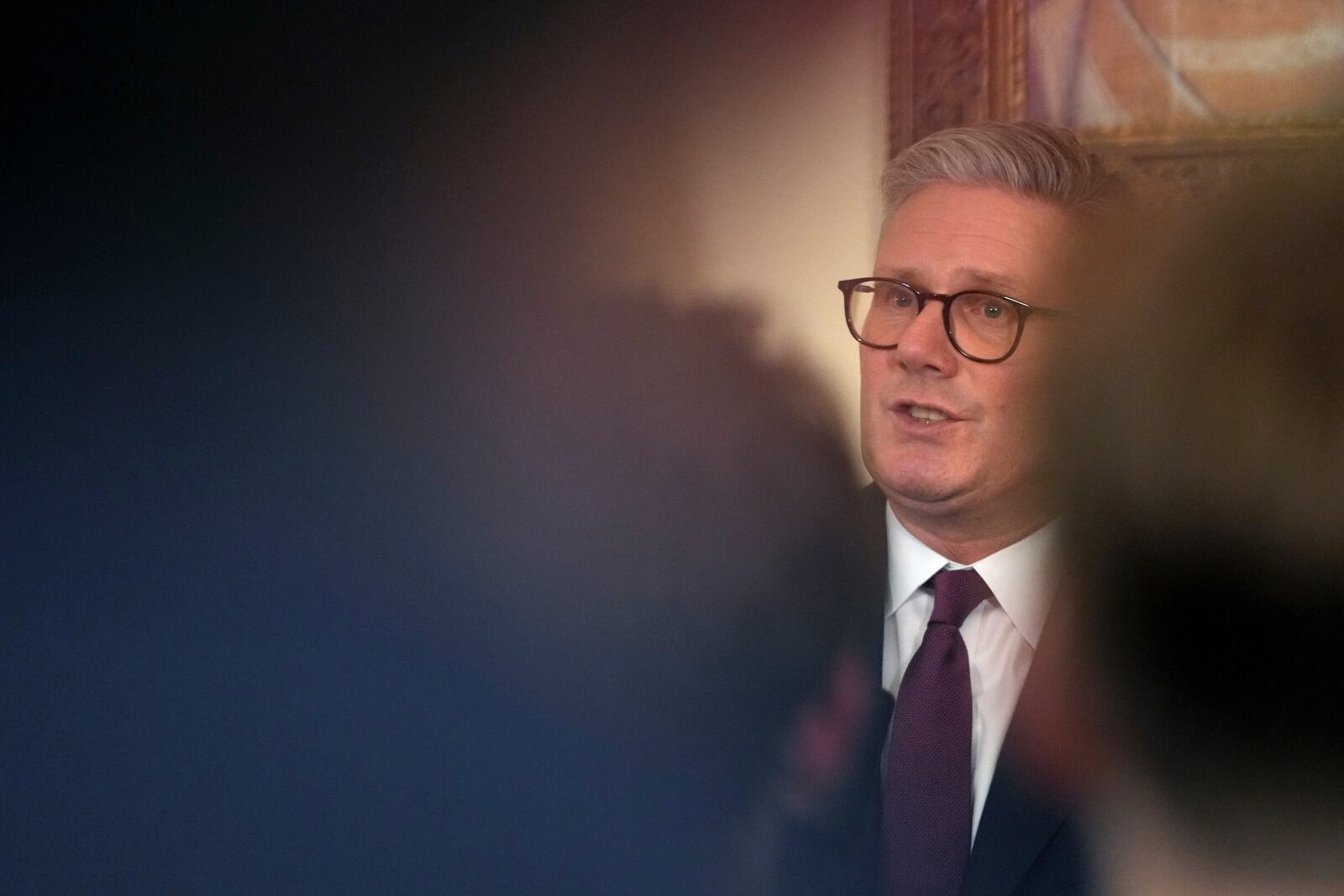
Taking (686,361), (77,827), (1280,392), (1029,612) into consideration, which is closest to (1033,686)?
(1029,612)

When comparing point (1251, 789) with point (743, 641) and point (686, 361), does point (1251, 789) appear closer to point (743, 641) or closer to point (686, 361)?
point (743, 641)

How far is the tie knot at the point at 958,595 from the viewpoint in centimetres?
90

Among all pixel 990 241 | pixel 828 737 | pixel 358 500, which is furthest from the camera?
pixel 358 500

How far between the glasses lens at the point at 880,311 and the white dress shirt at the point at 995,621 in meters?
0.14

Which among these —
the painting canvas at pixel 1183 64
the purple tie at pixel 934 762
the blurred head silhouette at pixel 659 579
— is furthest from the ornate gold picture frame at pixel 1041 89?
the purple tie at pixel 934 762

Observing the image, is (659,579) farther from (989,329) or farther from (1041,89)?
(1041,89)

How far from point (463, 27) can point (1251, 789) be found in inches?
35.1

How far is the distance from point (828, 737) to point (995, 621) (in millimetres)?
163

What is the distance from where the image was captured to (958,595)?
900 millimetres

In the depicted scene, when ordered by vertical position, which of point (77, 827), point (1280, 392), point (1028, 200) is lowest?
point (77, 827)

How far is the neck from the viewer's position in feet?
2.92

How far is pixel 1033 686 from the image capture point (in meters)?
0.88

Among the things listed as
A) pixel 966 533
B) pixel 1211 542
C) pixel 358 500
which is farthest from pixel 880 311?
pixel 358 500

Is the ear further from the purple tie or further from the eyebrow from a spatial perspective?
the eyebrow
